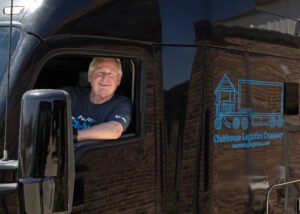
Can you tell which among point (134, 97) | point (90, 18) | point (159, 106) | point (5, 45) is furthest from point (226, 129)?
point (5, 45)

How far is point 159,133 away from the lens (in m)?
2.81

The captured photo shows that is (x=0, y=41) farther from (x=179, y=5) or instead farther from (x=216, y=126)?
(x=216, y=126)

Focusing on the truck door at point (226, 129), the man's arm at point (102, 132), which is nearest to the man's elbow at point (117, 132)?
the man's arm at point (102, 132)

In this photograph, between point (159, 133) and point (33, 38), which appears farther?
point (159, 133)

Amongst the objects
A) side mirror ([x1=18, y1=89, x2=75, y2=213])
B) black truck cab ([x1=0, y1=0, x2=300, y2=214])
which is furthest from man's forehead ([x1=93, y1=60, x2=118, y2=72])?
side mirror ([x1=18, y1=89, x2=75, y2=213])

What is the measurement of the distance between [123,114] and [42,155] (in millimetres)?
990

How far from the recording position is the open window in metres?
2.80

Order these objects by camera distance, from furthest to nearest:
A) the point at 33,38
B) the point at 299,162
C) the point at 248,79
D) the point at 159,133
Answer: the point at 299,162 < the point at 248,79 < the point at 159,133 < the point at 33,38

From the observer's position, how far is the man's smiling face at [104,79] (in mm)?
2867

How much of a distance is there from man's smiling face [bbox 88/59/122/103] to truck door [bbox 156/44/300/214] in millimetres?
278

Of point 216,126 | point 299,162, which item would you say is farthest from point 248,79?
point 299,162

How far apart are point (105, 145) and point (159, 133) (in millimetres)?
Answer: 373

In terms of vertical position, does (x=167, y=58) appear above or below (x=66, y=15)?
below

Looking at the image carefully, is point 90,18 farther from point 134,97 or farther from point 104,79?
point 134,97
